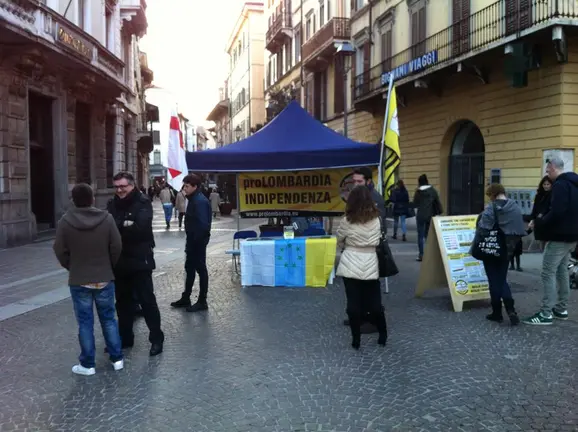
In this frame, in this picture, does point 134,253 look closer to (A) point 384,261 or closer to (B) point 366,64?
(A) point 384,261

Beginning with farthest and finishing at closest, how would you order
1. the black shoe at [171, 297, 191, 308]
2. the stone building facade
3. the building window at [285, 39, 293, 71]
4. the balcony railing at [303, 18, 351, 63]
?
the building window at [285, 39, 293, 71] → the balcony railing at [303, 18, 351, 63] → the stone building facade → the black shoe at [171, 297, 191, 308]

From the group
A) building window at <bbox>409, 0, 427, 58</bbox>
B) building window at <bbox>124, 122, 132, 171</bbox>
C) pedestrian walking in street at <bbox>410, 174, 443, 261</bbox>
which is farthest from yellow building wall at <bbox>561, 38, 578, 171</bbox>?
building window at <bbox>124, 122, 132, 171</bbox>

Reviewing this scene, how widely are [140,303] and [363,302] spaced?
2218 millimetres

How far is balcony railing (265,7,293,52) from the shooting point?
38156 mm

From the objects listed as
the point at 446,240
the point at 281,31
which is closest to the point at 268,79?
the point at 281,31

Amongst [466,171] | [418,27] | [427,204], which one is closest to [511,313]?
[427,204]

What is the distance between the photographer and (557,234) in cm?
601

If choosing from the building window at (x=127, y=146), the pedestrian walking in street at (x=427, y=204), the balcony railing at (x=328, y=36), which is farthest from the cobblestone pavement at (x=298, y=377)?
the balcony railing at (x=328, y=36)

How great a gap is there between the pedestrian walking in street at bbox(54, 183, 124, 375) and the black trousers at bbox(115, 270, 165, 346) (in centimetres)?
48

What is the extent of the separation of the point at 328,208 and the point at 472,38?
28.6 ft

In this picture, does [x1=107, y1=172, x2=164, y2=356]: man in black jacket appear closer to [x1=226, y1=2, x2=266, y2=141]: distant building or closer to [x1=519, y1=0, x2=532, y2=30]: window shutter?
[x1=519, y1=0, x2=532, y2=30]: window shutter

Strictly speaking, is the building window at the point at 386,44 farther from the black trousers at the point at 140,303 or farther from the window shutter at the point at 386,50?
the black trousers at the point at 140,303

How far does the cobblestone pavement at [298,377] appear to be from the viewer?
389 cm

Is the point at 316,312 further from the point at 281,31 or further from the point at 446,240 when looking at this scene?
the point at 281,31
